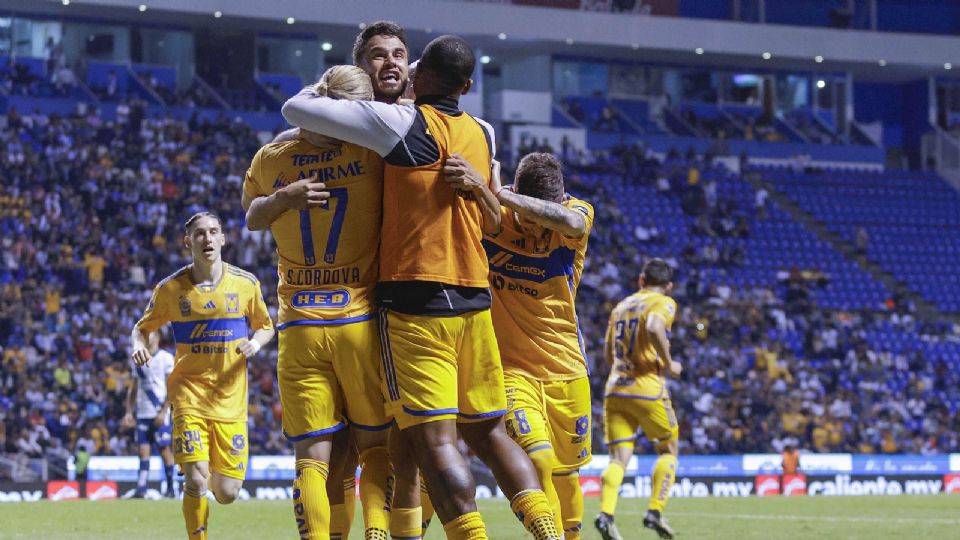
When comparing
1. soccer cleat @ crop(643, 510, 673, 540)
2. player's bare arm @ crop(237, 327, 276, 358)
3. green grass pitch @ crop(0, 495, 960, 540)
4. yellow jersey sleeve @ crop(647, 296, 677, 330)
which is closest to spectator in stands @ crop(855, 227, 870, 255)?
green grass pitch @ crop(0, 495, 960, 540)

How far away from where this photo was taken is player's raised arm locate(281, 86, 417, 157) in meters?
6.88

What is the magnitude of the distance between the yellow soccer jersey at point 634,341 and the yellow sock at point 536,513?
7189 millimetres

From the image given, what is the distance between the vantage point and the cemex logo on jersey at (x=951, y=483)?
28.2 metres

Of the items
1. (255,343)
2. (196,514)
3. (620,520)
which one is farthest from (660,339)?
(196,514)

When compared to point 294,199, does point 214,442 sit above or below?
below

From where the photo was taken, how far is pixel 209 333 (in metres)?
11.8

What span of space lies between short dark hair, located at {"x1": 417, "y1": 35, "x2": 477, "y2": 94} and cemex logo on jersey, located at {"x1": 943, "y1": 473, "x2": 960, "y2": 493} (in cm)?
2338

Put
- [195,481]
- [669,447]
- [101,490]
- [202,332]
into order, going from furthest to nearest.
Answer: [101,490]
[669,447]
[202,332]
[195,481]

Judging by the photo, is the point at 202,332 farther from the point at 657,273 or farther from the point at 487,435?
the point at 487,435

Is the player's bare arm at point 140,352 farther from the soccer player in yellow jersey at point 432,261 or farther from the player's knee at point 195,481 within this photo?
the soccer player in yellow jersey at point 432,261

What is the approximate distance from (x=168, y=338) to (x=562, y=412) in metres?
19.2

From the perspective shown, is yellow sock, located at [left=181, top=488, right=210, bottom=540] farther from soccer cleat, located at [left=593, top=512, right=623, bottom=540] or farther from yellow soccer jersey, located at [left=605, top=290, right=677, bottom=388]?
yellow soccer jersey, located at [left=605, top=290, right=677, bottom=388]

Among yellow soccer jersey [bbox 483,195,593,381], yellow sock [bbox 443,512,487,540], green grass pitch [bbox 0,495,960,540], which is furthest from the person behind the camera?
green grass pitch [bbox 0,495,960,540]

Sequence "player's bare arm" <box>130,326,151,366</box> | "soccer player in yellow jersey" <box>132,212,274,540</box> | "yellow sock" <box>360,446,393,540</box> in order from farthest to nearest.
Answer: "soccer player in yellow jersey" <box>132,212,274,540</box>, "player's bare arm" <box>130,326,151,366</box>, "yellow sock" <box>360,446,393,540</box>
